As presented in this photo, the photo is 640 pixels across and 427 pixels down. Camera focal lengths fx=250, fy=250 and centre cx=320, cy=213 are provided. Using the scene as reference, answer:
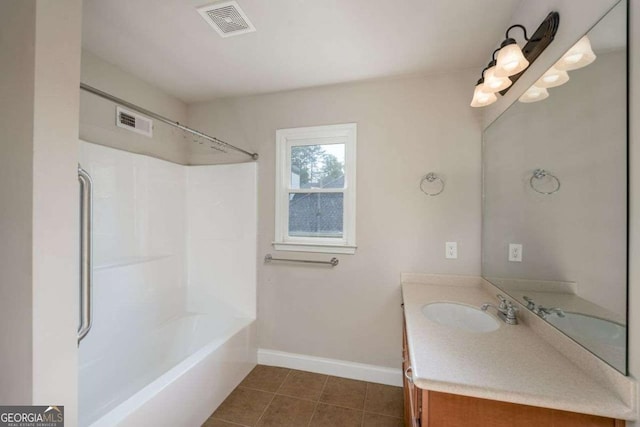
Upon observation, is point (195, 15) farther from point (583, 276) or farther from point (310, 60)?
point (583, 276)

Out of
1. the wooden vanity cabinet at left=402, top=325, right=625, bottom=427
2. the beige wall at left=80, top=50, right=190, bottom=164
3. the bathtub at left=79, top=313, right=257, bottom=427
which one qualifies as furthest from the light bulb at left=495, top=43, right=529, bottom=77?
the beige wall at left=80, top=50, right=190, bottom=164

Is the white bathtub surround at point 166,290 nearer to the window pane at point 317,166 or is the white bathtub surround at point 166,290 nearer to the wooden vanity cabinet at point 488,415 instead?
the window pane at point 317,166

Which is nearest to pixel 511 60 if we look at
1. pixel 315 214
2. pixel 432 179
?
pixel 432 179

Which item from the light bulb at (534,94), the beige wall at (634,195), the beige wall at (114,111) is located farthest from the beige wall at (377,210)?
the beige wall at (634,195)

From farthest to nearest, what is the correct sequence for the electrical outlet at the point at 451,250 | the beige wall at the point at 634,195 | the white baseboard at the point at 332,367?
the white baseboard at the point at 332,367 < the electrical outlet at the point at 451,250 < the beige wall at the point at 634,195

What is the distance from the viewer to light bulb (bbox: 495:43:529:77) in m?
1.18

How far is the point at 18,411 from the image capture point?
2.93ft

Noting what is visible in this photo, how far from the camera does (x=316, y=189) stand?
2240mm

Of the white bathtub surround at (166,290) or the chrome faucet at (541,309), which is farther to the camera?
the white bathtub surround at (166,290)

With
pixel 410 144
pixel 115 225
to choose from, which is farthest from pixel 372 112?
pixel 115 225

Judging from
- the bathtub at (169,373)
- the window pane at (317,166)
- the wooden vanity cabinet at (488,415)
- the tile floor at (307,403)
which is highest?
the window pane at (317,166)

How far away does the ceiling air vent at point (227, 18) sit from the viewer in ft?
4.40

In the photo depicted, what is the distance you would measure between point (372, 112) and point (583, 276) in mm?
1664

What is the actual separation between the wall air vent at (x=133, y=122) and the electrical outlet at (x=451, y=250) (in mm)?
2668
